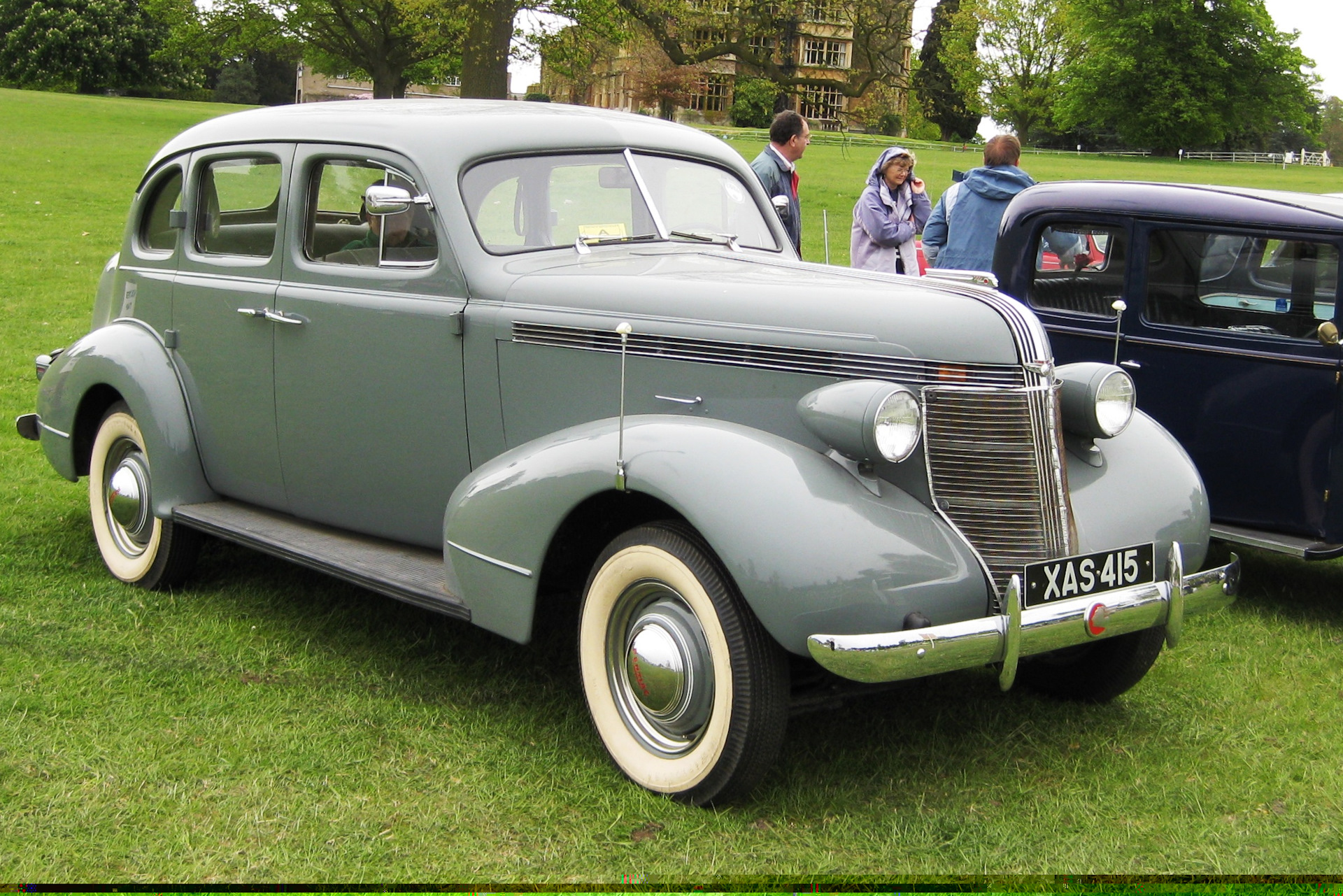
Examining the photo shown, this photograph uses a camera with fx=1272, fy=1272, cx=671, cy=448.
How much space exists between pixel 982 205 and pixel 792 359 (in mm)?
4695

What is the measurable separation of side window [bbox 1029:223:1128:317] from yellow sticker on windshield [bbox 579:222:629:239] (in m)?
2.55

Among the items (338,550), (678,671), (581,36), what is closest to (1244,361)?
(678,671)

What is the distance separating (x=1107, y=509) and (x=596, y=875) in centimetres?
179

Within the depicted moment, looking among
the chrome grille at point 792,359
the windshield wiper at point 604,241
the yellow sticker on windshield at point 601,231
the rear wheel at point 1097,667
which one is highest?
the yellow sticker on windshield at point 601,231

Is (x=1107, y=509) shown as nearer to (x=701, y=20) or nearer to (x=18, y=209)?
(x=18, y=209)

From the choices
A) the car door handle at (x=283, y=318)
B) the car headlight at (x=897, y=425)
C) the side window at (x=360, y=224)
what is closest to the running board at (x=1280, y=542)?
the car headlight at (x=897, y=425)

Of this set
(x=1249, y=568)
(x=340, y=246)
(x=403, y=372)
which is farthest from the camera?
(x=1249, y=568)

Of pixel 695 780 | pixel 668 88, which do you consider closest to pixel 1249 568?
pixel 695 780

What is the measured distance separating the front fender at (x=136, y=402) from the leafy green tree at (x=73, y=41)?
171ft

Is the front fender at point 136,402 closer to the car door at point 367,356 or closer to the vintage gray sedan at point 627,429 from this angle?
the vintage gray sedan at point 627,429

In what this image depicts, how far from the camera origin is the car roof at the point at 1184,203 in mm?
5297

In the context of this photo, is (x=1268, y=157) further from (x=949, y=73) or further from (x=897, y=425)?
(x=897, y=425)

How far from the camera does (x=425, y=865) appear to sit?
3.21m

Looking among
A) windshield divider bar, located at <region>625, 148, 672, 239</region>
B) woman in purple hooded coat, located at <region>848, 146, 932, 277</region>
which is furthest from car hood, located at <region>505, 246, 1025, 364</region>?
woman in purple hooded coat, located at <region>848, 146, 932, 277</region>
